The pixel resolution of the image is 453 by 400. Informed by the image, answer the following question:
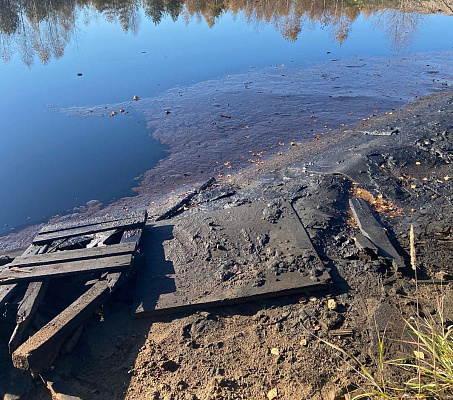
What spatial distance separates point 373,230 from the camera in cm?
485

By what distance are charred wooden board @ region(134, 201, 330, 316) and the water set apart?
276 centimetres

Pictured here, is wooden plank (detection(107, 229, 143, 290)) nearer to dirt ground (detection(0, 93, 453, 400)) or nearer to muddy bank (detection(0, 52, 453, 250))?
dirt ground (detection(0, 93, 453, 400))

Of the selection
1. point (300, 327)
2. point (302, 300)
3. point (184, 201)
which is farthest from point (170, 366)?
point (184, 201)

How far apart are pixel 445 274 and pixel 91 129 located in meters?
7.93

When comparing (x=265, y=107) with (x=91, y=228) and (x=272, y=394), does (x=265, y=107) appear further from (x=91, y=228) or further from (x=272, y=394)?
(x=272, y=394)

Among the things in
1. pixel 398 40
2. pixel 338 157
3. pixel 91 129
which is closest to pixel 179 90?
pixel 91 129

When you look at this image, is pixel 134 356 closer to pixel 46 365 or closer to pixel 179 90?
pixel 46 365

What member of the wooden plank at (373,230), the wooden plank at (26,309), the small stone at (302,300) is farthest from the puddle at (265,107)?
the small stone at (302,300)

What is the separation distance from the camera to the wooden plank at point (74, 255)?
427 cm

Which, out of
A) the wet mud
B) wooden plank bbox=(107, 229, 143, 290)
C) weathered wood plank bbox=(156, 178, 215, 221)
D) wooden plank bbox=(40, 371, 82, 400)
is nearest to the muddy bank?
weathered wood plank bbox=(156, 178, 215, 221)

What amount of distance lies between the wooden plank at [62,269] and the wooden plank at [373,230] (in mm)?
2781

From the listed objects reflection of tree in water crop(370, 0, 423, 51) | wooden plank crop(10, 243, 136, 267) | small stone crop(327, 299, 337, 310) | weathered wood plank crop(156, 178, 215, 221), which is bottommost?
weathered wood plank crop(156, 178, 215, 221)

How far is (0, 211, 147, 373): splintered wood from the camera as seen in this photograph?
11.5 feet

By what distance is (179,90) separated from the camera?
11.3 m
